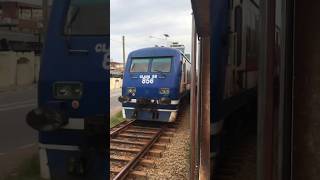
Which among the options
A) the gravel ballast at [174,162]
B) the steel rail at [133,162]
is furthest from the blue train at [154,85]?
the steel rail at [133,162]

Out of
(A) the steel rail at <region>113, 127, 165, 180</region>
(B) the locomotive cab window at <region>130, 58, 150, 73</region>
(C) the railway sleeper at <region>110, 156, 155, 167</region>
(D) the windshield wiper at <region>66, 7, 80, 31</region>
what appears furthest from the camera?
(B) the locomotive cab window at <region>130, 58, 150, 73</region>

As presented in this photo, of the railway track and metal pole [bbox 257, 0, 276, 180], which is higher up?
metal pole [bbox 257, 0, 276, 180]

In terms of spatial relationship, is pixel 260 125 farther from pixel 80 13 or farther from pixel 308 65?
pixel 80 13

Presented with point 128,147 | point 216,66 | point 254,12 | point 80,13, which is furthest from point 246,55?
point 80,13

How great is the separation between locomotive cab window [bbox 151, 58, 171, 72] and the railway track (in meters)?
1.92

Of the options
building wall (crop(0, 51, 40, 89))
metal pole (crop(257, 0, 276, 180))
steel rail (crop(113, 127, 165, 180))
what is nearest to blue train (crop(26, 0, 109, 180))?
building wall (crop(0, 51, 40, 89))

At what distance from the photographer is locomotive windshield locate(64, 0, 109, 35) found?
250 cm

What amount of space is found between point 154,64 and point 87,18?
13.8 metres

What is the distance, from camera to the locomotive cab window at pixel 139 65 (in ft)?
53.8

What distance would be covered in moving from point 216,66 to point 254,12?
5.98 feet

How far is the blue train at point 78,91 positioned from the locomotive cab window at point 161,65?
13.5 m

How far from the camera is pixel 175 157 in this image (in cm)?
1000

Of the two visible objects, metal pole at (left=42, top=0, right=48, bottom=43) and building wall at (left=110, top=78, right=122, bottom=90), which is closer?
metal pole at (left=42, top=0, right=48, bottom=43)

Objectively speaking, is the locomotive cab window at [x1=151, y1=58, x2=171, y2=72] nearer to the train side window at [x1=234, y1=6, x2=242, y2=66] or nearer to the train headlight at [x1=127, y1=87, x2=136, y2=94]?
the train headlight at [x1=127, y1=87, x2=136, y2=94]
